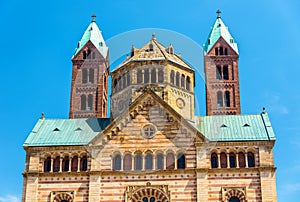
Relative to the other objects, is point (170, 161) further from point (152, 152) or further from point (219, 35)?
point (219, 35)

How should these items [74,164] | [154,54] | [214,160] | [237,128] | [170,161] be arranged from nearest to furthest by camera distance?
[170,161]
[214,160]
[74,164]
[237,128]
[154,54]

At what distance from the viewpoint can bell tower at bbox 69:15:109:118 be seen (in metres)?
79.8

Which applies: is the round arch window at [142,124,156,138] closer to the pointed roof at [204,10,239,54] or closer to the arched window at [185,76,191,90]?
the arched window at [185,76,191,90]

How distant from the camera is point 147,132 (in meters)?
51.8

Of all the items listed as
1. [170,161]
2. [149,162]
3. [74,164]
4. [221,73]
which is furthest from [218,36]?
[74,164]

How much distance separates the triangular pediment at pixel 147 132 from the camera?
51.1 metres

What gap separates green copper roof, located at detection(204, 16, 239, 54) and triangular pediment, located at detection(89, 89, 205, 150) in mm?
32191

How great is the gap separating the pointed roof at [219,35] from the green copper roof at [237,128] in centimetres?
2789

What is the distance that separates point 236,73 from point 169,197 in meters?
36.2

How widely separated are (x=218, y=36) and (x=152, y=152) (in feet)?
121

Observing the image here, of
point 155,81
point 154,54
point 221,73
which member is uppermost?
point 221,73

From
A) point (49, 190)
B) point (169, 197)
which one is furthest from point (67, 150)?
point (169, 197)

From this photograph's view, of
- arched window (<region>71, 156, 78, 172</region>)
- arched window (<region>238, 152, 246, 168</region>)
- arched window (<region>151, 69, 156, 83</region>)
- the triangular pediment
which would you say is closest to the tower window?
arched window (<region>238, 152, 246, 168</region>)

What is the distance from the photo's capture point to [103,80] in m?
82.6
